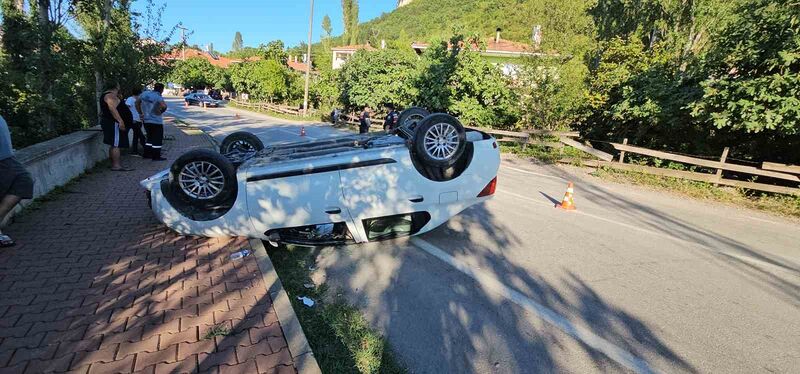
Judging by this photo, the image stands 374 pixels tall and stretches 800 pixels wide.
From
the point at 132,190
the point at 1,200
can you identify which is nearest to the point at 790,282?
the point at 1,200

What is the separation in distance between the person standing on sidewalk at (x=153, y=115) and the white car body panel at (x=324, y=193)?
4.96m

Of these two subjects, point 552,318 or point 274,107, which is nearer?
point 552,318

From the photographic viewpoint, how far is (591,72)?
1594 centimetres

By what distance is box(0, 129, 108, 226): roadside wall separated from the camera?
5281 mm

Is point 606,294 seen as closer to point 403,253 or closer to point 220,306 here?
point 403,253

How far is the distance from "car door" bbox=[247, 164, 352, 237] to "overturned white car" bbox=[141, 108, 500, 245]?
0.03 feet

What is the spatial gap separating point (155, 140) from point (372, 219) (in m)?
7.03

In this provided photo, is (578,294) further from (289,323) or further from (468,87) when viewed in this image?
(468,87)

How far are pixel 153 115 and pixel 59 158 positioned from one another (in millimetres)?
2636

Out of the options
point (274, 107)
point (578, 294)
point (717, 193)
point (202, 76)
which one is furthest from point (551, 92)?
point (202, 76)

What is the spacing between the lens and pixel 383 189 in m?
4.31

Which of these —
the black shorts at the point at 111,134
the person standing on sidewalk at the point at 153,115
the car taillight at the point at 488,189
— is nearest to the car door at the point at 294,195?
the car taillight at the point at 488,189

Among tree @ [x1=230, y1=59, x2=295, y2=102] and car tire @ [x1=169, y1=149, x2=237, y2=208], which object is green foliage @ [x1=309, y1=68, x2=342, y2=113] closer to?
tree @ [x1=230, y1=59, x2=295, y2=102]

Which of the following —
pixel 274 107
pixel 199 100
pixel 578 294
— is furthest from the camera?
pixel 199 100
